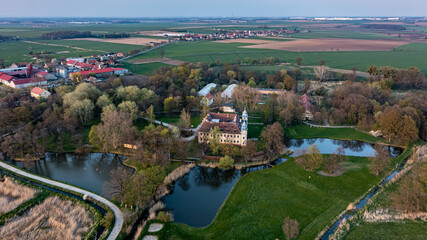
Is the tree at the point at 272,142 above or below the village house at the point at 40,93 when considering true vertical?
below

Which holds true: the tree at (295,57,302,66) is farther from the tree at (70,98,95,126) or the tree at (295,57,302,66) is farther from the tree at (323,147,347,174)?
the tree at (70,98,95,126)

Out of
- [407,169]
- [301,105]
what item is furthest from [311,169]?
[301,105]

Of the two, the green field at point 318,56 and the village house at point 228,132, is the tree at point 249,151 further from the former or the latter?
the green field at point 318,56

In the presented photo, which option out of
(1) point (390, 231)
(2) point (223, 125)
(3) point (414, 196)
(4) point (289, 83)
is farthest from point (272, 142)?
(4) point (289, 83)

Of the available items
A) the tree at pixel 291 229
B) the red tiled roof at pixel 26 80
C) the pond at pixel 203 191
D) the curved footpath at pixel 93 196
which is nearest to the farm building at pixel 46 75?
the red tiled roof at pixel 26 80

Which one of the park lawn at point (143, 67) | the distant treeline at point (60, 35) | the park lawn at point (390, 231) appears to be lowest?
the park lawn at point (390, 231)

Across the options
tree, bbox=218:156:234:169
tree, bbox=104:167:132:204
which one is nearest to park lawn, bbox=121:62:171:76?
tree, bbox=218:156:234:169

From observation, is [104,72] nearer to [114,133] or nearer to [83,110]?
[83,110]
